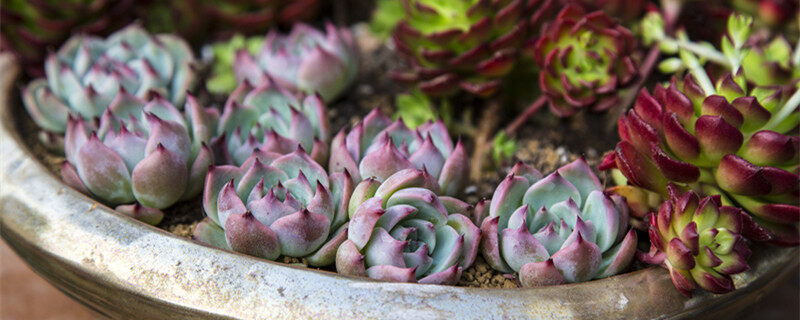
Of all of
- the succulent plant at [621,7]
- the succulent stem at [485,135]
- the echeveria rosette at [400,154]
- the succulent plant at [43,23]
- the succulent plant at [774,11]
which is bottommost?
the succulent stem at [485,135]

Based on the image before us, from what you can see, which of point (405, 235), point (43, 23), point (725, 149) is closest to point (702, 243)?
point (725, 149)

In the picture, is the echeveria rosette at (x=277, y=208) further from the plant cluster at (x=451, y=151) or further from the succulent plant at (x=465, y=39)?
the succulent plant at (x=465, y=39)

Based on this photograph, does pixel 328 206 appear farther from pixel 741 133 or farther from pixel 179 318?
pixel 741 133

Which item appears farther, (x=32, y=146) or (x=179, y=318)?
(x=32, y=146)

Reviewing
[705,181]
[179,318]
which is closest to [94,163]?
[179,318]

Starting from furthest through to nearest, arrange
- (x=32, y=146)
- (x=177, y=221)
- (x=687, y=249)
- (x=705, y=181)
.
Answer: (x=32, y=146)
(x=177, y=221)
(x=705, y=181)
(x=687, y=249)

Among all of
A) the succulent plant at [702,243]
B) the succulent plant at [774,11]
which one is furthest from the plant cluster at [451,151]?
the succulent plant at [774,11]
